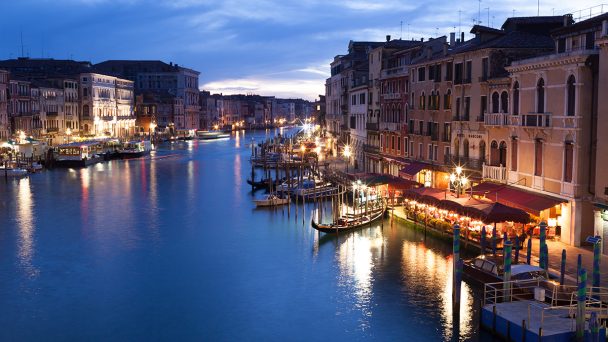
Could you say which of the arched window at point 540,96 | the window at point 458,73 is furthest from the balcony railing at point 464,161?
the arched window at point 540,96

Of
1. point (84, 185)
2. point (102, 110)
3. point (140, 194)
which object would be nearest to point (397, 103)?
point (140, 194)

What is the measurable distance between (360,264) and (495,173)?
18.7ft

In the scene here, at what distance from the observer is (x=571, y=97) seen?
1900 cm

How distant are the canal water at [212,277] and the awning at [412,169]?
3447mm

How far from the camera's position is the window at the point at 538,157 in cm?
2044

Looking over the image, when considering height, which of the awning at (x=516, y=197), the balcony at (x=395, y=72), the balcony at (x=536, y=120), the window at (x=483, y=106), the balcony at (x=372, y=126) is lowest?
the awning at (x=516, y=197)

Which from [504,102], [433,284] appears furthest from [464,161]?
[433,284]

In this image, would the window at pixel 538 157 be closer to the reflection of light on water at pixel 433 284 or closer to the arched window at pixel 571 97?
the arched window at pixel 571 97

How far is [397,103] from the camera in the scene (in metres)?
34.4

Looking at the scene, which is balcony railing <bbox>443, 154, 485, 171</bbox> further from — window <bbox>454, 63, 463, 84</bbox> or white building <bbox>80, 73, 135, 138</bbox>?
white building <bbox>80, 73, 135, 138</bbox>

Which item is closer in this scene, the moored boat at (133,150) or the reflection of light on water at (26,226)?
the reflection of light on water at (26,226)

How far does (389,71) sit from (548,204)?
17225mm

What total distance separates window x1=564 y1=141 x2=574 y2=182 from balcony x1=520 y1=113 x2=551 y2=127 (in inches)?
38.1

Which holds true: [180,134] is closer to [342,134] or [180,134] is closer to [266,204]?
[342,134]
